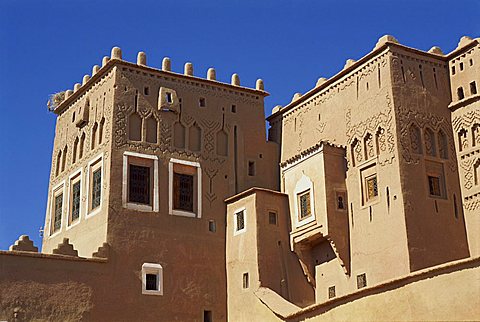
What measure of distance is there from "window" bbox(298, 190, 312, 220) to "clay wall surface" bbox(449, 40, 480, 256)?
450 cm

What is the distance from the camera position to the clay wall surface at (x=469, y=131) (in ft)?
69.2

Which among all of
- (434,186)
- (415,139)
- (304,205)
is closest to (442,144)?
(415,139)

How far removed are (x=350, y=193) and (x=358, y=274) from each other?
2.49 meters

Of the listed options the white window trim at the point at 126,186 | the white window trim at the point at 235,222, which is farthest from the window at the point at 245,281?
the white window trim at the point at 126,186

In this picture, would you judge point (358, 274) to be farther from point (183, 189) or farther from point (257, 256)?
point (183, 189)

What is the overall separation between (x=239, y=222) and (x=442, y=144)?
6.63 metres

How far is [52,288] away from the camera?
817 inches

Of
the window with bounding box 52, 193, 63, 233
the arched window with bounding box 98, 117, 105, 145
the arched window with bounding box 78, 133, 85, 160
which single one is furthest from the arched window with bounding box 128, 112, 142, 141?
the window with bounding box 52, 193, 63, 233

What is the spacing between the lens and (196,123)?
2533 centimetres

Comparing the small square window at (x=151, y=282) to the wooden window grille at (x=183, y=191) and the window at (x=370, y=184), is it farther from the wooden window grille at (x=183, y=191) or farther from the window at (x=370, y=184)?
the window at (x=370, y=184)

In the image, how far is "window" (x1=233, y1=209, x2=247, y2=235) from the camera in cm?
2386

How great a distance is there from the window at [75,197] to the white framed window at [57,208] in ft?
2.11

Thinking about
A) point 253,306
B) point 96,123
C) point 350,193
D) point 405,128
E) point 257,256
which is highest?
point 96,123

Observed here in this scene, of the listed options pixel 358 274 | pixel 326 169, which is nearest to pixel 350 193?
pixel 326 169
